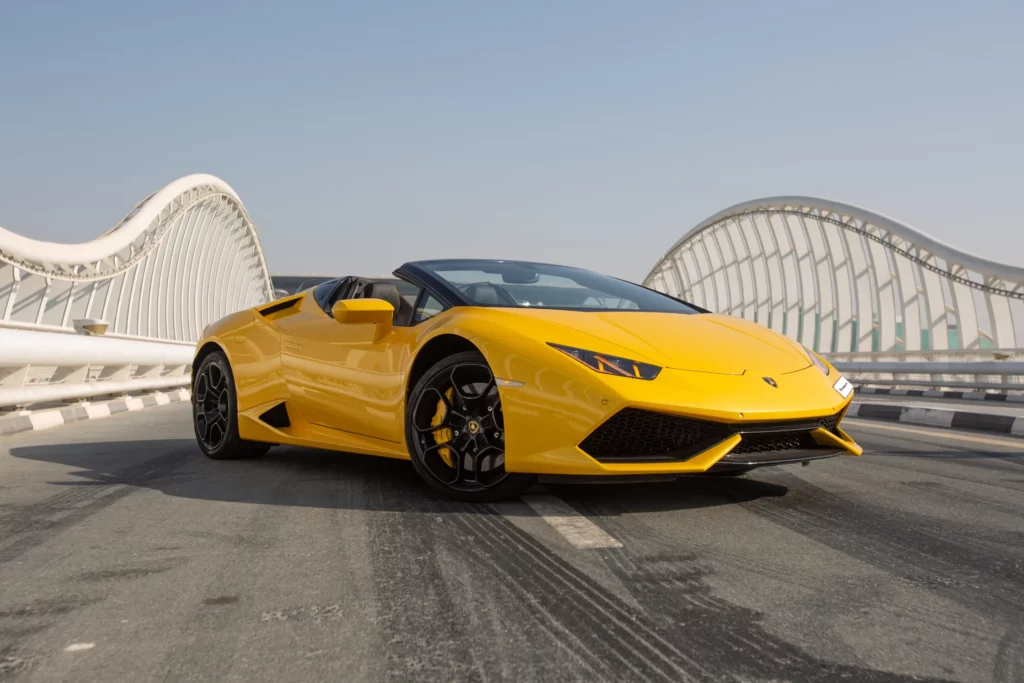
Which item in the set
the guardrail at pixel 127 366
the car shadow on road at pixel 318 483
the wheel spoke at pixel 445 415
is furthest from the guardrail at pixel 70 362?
the wheel spoke at pixel 445 415

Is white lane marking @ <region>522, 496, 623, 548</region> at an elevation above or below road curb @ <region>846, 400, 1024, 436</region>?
above

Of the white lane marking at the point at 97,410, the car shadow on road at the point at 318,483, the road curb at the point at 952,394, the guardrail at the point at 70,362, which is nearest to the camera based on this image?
the car shadow on road at the point at 318,483

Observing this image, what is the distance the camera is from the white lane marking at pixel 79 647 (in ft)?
7.13

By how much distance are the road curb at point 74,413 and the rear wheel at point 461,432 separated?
5.12m

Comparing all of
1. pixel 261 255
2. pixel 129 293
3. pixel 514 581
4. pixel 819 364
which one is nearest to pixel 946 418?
pixel 819 364

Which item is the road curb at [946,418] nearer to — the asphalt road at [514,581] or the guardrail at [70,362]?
the asphalt road at [514,581]

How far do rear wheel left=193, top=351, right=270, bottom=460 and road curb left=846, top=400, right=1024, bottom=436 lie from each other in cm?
715

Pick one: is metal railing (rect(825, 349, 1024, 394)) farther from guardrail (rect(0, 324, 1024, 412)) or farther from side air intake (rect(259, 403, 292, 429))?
side air intake (rect(259, 403, 292, 429))

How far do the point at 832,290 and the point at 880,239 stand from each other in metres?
5.23

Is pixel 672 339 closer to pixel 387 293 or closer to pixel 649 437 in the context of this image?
pixel 649 437

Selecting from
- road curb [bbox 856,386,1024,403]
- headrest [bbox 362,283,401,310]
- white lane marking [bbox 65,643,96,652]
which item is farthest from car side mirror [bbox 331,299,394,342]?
road curb [bbox 856,386,1024,403]

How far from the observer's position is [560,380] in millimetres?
3744

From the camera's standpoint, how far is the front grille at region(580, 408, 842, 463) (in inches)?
144

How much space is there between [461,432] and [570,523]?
740 mm
